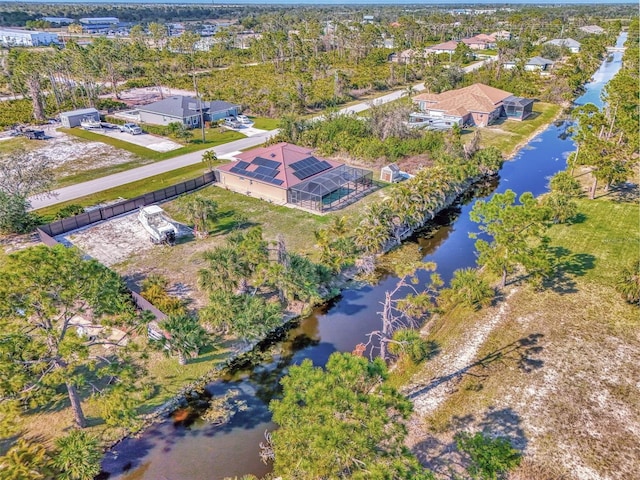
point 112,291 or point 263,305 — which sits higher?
point 112,291

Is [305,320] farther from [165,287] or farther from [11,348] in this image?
[11,348]

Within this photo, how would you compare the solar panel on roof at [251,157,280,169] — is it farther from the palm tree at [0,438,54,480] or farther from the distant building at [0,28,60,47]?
the distant building at [0,28,60,47]

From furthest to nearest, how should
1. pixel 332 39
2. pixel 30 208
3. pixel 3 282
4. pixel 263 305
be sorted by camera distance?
pixel 332 39
pixel 30 208
pixel 263 305
pixel 3 282

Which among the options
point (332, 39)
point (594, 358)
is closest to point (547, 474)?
point (594, 358)

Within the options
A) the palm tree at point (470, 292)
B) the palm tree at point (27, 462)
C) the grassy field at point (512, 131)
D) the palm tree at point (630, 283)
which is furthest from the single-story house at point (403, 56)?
the palm tree at point (27, 462)

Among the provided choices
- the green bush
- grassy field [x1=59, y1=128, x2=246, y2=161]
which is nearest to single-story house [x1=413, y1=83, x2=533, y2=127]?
grassy field [x1=59, y1=128, x2=246, y2=161]

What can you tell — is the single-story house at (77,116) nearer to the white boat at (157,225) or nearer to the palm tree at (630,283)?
the white boat at (157,225)

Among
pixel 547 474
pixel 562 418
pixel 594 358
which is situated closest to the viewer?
pixel 547 474
